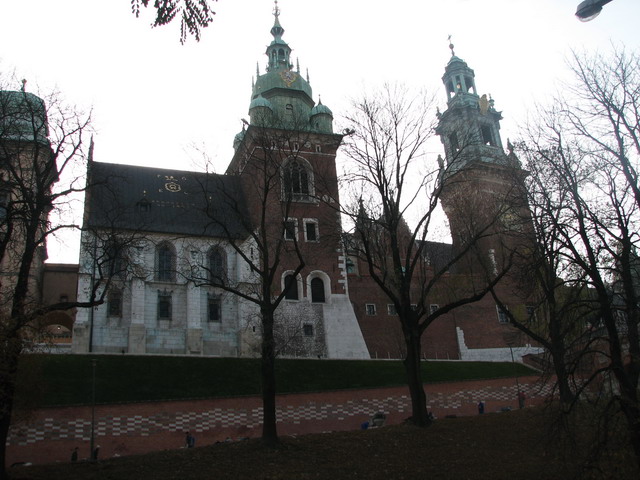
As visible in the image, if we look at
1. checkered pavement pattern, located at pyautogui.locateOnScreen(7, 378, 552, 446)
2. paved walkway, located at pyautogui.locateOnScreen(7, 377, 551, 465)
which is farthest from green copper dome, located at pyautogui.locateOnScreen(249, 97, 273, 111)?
checkered pavement pattern, located at pyautogui.locateOnScreen(7, 378, 552, 446)

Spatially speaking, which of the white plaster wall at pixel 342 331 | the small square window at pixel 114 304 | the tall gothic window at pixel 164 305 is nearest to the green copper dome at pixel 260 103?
the white plaster wall at pixel 342 331

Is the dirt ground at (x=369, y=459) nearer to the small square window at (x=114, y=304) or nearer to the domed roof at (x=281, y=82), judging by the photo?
the small square window at (x=114, y=304)

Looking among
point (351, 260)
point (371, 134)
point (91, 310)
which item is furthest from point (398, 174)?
point (351, 260)

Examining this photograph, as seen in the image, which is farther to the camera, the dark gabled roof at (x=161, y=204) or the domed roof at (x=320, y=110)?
the domed roof at (x=320, y=110)

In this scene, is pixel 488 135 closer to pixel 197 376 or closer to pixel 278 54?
pixel 278 54

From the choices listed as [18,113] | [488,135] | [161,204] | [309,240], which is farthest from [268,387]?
[488,135]

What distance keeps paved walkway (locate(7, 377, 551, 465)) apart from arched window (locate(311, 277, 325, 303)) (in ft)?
36.7

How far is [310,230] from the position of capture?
1550 inches

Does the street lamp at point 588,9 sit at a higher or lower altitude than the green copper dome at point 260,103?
lower

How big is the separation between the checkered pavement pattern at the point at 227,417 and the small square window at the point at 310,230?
14327 millimetres

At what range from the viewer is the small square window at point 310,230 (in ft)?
128

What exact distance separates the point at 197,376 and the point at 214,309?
10.2 meters

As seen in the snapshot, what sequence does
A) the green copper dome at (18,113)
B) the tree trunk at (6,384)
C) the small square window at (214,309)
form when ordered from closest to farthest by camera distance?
the tree trunk at (6,384) < the green copper dome at (18,113) < the small square window at (214,309)

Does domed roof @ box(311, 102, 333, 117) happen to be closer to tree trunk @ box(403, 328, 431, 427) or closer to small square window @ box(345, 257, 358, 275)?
small square window @ box(345, 257, 358, 275)
